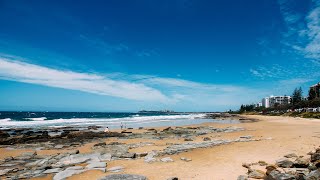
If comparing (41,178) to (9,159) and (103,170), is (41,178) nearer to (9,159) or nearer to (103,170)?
(103,170)

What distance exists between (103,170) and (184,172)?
12.6ft

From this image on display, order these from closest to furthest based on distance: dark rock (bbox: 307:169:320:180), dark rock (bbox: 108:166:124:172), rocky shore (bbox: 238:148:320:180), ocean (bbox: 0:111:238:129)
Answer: dark rock (bbox: 307:169:320:180) < rocky shore (bbox: 238:148:320:180) < dark rock (bbox: 108:166:124:172) < ocean (bbox: 0:111:238:129)

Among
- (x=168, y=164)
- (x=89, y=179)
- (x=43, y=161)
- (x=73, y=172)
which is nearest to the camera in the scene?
(x=89, y=179)

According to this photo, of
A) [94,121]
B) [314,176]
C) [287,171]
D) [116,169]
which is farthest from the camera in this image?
[94,121]

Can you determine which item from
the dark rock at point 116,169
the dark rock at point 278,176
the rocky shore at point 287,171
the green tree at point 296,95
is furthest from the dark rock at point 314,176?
the green tree at point 296,95

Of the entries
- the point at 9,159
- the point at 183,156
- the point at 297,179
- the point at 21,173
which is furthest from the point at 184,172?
the point at 9,159

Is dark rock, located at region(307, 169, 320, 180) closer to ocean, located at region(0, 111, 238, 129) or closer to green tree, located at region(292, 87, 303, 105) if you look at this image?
ocean, located at region(0, 111, 238, 129)

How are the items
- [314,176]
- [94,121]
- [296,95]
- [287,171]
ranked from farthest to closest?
[296,95], [94,121], [287,171], [314,176]

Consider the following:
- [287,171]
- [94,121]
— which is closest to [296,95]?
[94,121]

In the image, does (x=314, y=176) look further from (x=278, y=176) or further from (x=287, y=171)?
(x=287, y=171)

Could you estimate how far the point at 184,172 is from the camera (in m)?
11.4

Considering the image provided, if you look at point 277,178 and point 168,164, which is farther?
point 168,164

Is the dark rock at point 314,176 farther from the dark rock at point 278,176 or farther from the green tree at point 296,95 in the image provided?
the green tree at point 296,95

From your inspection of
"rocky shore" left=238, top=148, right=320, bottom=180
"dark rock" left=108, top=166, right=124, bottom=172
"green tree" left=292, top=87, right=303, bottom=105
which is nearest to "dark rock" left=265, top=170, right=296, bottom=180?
"rocky shore" left=238, top=148, right=320, bottom=180
